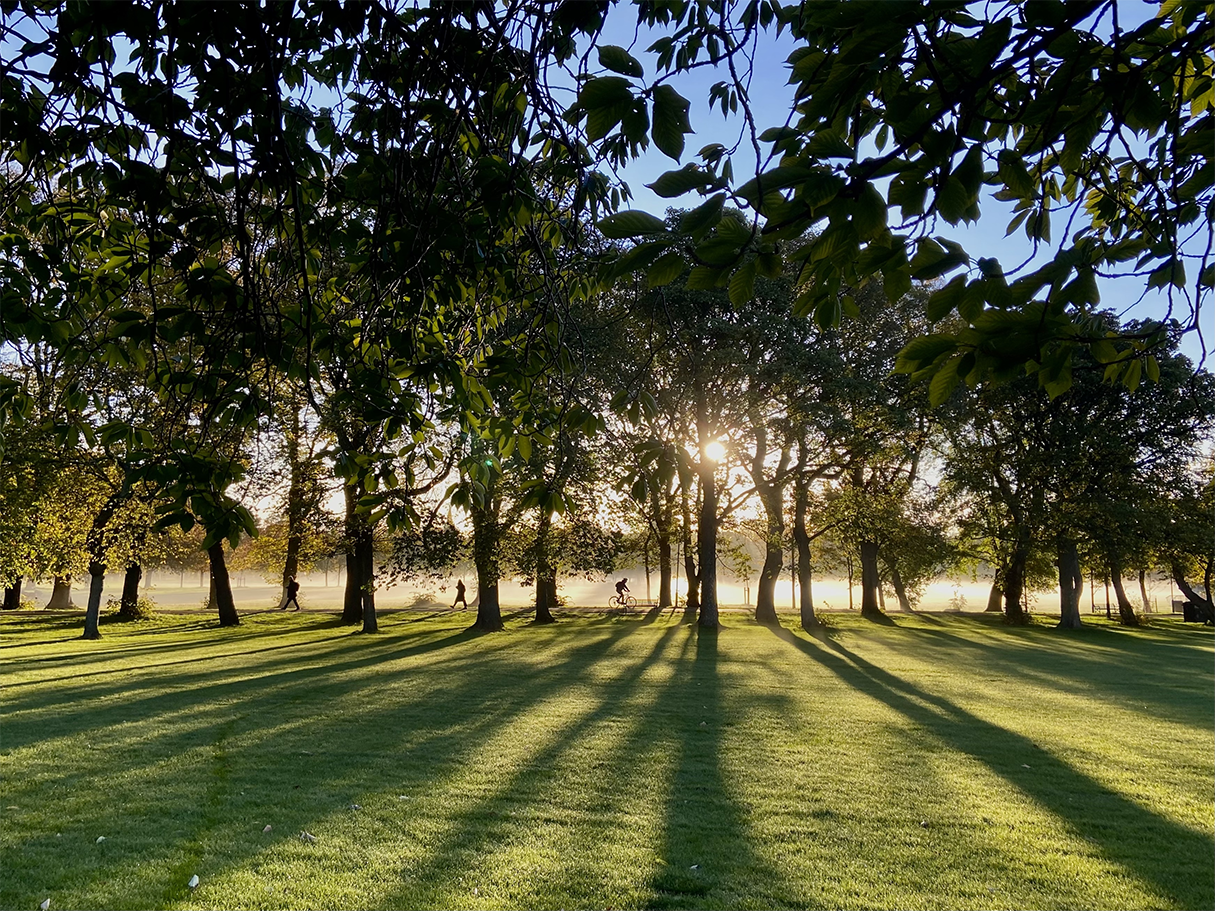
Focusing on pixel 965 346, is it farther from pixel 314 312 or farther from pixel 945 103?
pixel 314 312

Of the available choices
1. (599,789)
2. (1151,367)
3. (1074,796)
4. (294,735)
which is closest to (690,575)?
(294,735)

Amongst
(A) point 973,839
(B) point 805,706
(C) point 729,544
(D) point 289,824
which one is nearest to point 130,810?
(D) point 289,824

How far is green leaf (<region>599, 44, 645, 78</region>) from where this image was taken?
1.63m

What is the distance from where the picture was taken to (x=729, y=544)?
29297 millimetres

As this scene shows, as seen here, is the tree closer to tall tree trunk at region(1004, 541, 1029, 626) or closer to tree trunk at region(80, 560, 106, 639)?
tree trunk at region(80, 560, 106, 639)

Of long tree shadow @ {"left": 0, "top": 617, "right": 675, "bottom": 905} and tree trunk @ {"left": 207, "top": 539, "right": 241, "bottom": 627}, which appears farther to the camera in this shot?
tree trunk @ {"left": 207, "top": 539, "right": 241, "bottom": 627}

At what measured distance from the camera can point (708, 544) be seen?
21.1 meters

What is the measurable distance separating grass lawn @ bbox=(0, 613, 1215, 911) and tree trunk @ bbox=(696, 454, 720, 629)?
26.0 ft

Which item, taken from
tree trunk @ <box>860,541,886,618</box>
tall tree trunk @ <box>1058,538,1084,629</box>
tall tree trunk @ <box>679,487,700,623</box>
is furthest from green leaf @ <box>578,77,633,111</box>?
tree trunk @ <box>860,541,886,618</box>

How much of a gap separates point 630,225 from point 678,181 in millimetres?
129

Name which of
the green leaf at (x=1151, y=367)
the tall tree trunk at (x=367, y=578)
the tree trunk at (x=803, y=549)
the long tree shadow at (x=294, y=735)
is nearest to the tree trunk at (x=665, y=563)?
the tree trunk at (x=803, y=549)

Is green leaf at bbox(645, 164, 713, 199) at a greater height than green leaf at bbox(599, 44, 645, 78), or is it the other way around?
green leaf at bbox(599, 44, 645, 78)

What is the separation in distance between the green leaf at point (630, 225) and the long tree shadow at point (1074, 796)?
16.2 ft

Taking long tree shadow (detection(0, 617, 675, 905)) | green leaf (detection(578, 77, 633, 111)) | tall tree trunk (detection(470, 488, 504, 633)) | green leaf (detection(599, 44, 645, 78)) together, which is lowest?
long tree shadow (detection(0, 617, 675, 905))
